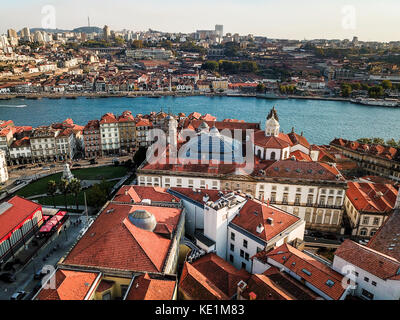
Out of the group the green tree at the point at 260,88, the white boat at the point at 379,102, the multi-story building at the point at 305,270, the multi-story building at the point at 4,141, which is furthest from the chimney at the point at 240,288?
the green tree at the point at 260,88

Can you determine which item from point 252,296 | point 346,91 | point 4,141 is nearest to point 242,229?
point 252,296

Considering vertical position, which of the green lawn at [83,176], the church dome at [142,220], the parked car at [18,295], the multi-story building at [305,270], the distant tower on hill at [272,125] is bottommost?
the green lawn at [83,176]

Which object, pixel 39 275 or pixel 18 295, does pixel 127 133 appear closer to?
pixel 39 275

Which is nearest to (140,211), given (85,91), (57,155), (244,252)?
(244,252)

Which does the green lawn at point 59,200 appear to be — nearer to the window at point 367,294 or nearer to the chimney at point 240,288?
the chimney at point 240,288

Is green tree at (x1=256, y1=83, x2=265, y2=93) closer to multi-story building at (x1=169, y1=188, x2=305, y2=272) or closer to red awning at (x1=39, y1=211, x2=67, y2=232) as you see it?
multi-story building at (x1=169, y1=188, x2=305, y2=272)

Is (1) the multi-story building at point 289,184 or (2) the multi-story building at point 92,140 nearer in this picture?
(1) the multi-story building at point 289,184
